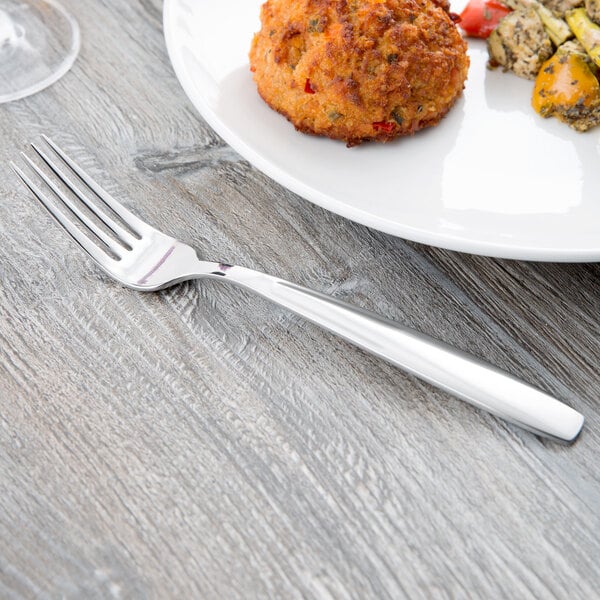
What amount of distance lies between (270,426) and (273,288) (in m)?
0.29

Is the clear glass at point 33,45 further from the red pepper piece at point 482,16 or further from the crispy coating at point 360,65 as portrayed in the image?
the red pepper piece at point 482,16

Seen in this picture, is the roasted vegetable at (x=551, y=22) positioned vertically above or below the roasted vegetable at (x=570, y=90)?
above

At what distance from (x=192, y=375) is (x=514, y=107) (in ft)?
3.42

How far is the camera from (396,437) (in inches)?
57.9

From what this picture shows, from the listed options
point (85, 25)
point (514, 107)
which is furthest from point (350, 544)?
point (85, 25)

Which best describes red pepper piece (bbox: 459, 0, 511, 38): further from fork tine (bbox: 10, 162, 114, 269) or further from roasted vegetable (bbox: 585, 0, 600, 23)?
fork tine (bbox: 10, 162, 114, 269)

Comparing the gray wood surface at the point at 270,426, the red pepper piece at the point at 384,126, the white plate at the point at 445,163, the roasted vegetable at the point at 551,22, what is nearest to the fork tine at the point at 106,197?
the gray wood surface at the point at 270,426

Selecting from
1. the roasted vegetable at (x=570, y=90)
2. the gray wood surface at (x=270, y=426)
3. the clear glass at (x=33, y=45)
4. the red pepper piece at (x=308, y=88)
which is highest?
the clear glass at (x=33, y=45)

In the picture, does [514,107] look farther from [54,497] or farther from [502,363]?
[54,497]

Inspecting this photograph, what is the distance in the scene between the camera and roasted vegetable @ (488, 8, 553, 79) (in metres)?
1.97

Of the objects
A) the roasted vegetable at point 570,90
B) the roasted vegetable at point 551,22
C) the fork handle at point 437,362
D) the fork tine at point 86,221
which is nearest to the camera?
the fork handle at point 437,362

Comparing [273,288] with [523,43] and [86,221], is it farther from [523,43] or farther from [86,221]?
[523,43]

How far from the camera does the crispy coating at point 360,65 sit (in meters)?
1.71

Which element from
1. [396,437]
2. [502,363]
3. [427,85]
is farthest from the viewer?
[427,85]
